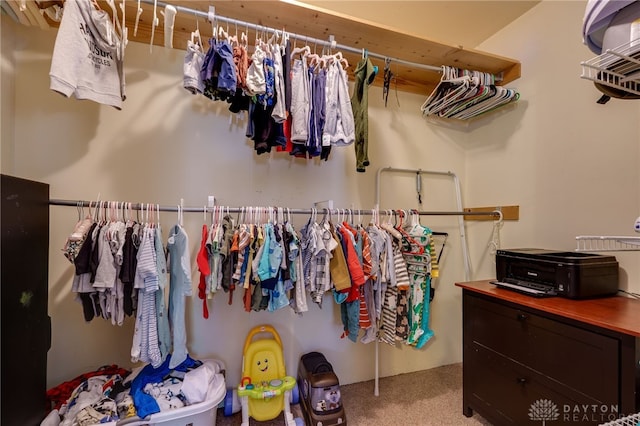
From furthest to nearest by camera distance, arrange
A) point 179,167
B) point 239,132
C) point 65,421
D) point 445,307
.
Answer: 1. point 445,307
2. point 239,132
3. point 179,167
4. point 65,421

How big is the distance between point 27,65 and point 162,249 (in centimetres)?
134

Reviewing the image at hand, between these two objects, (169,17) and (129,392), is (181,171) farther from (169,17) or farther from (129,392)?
(129,392)

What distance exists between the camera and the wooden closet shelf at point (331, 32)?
1478 millimetres

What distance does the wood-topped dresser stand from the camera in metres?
1.05

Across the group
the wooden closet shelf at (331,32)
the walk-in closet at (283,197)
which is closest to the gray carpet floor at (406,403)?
the walk-in closet at (283,197)

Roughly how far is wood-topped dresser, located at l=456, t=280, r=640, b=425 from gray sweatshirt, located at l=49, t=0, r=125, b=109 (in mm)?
2278

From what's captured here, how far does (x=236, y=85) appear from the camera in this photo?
1.29 meters

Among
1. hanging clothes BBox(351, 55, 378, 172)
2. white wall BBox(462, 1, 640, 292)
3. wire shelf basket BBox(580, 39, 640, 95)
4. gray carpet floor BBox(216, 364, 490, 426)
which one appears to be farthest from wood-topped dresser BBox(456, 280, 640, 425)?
hanging clothes BBox(351, 55, 378, 172)

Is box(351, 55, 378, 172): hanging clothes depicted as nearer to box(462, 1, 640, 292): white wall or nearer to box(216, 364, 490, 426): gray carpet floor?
box(462, 1, 640, 292): white wall

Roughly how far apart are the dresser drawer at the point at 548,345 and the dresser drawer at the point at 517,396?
33 mm

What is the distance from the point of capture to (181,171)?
177 centimetres

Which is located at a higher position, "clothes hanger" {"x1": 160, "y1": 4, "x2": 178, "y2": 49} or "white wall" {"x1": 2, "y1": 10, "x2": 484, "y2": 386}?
"clothes hanger" {"x1": 160, "y1": 4, "x2": 178, "y2": 49}

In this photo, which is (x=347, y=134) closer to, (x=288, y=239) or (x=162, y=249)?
(x=288, y=239)

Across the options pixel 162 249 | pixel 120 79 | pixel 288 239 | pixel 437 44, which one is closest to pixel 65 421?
pixel 162 249
